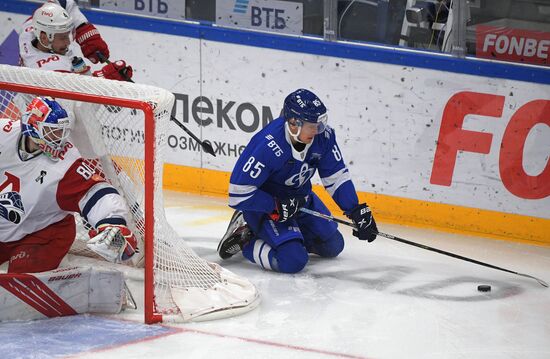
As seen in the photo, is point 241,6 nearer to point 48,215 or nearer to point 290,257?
point 290,257

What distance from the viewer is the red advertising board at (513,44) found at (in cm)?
598

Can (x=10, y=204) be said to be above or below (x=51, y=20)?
below

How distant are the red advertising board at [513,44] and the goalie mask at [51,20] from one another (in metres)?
2.27

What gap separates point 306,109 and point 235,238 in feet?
2.84

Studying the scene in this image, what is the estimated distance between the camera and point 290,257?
534cm

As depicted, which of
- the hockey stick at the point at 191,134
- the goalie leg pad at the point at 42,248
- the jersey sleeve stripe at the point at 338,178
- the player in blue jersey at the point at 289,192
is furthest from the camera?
the hockey stick at the point at 191,134

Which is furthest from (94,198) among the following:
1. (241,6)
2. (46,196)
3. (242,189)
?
(241,6)

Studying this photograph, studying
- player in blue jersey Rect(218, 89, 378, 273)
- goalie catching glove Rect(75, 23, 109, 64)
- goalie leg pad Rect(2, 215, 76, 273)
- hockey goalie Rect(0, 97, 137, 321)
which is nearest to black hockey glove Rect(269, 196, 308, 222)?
player in blue jersey Rect(218, 89, 378, 273)

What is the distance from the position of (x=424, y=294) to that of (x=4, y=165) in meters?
2.04

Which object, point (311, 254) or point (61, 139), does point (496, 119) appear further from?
point (61, 139)

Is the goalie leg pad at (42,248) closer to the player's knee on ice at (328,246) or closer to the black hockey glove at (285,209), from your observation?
the black hockey glove at (285,209)

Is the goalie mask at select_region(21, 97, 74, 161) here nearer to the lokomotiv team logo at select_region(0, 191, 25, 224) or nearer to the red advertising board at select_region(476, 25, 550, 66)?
the lokomotiv team logo at select_region(0, 191, 25, 224)

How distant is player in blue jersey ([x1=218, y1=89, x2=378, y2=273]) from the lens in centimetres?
516

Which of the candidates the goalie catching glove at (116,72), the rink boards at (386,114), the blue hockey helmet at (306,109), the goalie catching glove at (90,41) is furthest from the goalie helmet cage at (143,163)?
the rink boards at (386,114)
